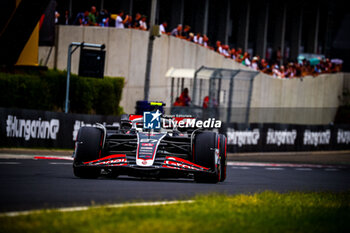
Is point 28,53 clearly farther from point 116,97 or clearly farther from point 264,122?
point 264,122

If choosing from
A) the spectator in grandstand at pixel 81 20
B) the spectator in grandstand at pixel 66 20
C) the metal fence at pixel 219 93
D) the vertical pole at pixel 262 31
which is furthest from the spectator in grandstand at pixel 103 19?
the vertical pole at pixel 262 31

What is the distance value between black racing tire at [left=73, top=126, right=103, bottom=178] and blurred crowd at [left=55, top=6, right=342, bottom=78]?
16.6 meters

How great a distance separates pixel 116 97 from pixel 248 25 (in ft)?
70.2

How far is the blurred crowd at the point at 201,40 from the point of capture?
29.1 m

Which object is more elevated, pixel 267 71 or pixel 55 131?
pixel 267 71

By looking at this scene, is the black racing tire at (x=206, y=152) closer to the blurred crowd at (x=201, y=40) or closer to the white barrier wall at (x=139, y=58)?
the white barrier wall at (x=139, y=58)

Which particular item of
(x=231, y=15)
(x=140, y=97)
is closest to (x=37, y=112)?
(x=140, y=97)

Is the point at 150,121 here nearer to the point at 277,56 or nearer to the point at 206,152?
the point at 206,152

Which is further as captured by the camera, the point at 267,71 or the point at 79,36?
the point at 267,71

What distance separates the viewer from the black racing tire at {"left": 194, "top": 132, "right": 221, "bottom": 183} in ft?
40.6

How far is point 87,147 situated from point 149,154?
110cm

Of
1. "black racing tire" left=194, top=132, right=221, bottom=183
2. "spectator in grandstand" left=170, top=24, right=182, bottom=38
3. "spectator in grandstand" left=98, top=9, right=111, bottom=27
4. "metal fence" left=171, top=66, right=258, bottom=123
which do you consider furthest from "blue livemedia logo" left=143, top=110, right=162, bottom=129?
"spectator in grandstand" left=170, top=24, right=182, bottom=38

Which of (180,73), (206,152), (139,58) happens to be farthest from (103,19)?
(206,152)

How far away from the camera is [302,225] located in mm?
7434
